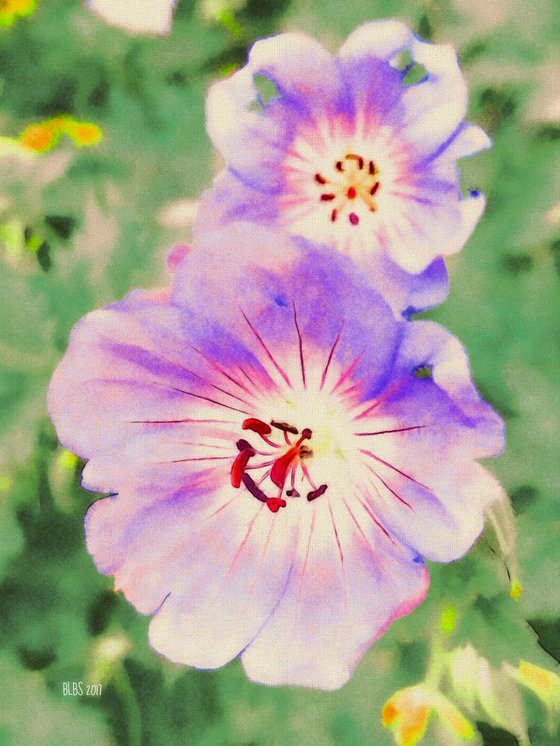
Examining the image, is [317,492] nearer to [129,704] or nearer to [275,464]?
[275,464]

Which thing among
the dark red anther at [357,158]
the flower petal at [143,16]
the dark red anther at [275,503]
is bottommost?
the dark red anther at [275,503]

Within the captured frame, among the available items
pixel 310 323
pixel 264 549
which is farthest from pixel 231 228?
pixel 264 549

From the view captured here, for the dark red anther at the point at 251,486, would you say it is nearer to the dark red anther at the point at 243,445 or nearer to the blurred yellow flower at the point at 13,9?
the dark red anther at the point at 243,445

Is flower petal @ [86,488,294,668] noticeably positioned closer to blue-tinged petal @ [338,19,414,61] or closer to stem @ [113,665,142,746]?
stem @ [113,665,142,746]

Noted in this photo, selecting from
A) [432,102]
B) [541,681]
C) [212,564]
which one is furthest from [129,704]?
[432,102]

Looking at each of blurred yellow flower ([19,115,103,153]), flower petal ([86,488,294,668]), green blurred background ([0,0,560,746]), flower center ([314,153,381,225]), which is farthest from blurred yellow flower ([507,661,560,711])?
blurred yellow flower ([19,115,103,153])

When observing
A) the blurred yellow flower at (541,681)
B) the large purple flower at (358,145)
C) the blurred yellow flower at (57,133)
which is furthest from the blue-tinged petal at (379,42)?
the blurred yellow flower at (541,681)

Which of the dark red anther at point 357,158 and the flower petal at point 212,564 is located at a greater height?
the dark red anther at point 357,158
